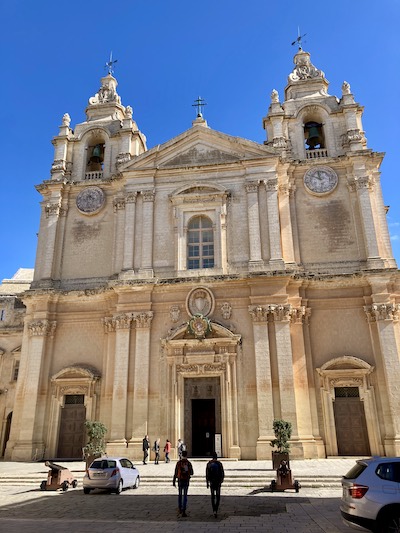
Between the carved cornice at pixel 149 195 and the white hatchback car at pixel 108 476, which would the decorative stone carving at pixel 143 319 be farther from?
the white hatchback car at pixel 108 476

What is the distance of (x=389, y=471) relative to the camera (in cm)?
770

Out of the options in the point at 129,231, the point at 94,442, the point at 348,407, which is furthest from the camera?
the point at 129,231

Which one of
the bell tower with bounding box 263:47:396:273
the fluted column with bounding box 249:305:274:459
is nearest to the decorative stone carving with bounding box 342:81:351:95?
the bell tower with bounding box 263:47:396:273

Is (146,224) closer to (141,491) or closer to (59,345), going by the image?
(59,345)

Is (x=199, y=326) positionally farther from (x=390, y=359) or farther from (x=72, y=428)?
(x=390, y=359)

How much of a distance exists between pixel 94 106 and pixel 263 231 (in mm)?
16092

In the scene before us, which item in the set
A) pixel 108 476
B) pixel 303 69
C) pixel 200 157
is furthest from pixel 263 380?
pixel 303 69

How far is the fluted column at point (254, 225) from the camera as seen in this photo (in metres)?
22.8

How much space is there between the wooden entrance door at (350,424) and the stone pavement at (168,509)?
4.65 meters

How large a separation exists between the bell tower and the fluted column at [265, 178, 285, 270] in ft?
3.97

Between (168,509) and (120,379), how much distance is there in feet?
36.2

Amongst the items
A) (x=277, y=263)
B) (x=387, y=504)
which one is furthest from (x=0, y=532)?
(x=277, y=263)

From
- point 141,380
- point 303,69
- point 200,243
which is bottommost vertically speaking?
point 141,380

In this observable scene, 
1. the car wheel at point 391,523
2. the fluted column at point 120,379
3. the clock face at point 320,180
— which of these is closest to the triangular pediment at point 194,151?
the clock face at point 320,180
